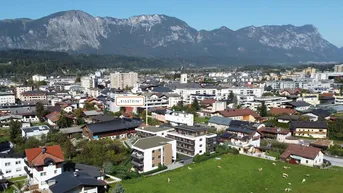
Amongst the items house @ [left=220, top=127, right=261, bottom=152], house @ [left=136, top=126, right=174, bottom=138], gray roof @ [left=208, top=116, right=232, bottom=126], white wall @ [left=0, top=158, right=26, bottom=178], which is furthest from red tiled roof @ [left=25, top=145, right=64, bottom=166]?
gray roof @ [left=208, top=116, right=232, bottom=126]

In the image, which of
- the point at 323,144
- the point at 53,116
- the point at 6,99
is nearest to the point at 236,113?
the point at 323,144

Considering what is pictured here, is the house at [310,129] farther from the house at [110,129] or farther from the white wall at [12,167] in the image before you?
the white wall at [12,167]

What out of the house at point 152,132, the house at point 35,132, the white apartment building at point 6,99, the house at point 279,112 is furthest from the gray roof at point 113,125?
the white apartment building at point 6,99

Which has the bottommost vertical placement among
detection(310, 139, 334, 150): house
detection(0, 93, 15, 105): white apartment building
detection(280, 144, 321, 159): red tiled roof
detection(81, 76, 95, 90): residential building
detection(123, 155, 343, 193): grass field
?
detection(123, 155, 343, 193): grass field

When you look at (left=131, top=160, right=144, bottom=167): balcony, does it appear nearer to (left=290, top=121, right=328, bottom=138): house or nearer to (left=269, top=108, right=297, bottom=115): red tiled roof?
(left=290, top=121, right=328, bottom=138): house

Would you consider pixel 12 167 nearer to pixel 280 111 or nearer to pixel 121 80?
pixel 280 111

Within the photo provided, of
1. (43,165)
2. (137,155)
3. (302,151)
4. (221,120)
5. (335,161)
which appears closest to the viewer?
(43,165)

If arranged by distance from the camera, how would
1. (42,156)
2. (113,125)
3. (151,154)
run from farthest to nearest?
(113,125), (151,154), (42,156)
